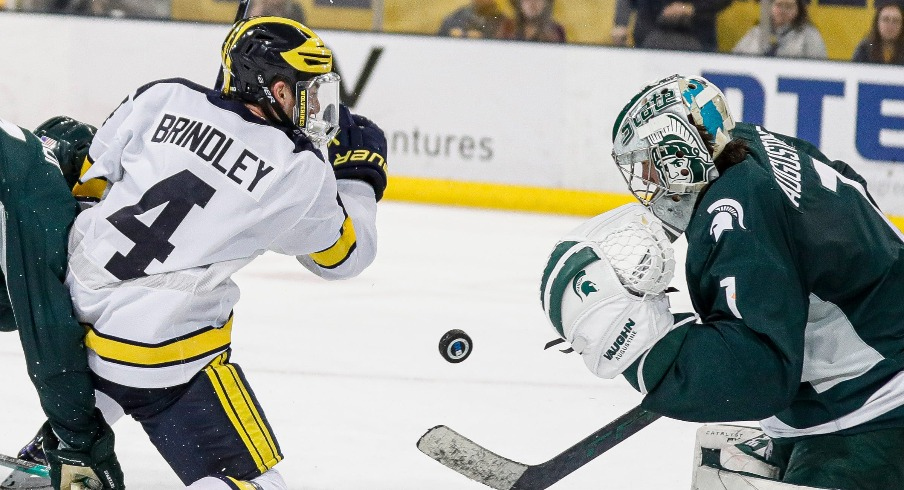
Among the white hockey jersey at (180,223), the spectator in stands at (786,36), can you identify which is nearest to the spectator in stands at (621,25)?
the spectator in stands at (786,36)

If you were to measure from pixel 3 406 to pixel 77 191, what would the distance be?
1.04 meters

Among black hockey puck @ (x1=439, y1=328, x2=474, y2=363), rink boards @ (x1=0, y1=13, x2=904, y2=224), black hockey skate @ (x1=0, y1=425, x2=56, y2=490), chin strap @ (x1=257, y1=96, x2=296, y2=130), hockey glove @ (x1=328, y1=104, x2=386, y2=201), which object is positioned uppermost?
chin strap @ (x1=257, y1=96, x2=296, y2=130)

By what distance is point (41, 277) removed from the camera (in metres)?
2.19


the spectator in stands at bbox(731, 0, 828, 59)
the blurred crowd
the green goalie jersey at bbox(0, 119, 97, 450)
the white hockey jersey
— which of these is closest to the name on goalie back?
the white hockey jersey

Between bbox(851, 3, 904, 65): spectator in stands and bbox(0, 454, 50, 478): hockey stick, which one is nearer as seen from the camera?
bbox(0, 454, 50, 478): hockey stick

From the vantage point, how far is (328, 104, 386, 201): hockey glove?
8.08 ft

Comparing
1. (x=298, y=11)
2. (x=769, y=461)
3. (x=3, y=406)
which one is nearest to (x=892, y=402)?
(x=769, y=461)

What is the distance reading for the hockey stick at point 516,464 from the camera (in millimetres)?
2270

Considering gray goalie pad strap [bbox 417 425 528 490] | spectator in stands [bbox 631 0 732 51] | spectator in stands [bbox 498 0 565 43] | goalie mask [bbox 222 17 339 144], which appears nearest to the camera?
goalie mask [bbox 222 17 339 144]

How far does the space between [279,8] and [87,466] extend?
4912 mm

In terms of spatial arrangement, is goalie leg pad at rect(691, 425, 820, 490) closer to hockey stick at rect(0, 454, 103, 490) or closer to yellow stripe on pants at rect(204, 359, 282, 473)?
yellow stripe on pants at rect(204, 359, 282, 473)

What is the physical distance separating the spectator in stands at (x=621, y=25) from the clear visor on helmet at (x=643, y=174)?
4.82m

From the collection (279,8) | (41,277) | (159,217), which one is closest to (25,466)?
(41,277)

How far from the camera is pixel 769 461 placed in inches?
85.6
